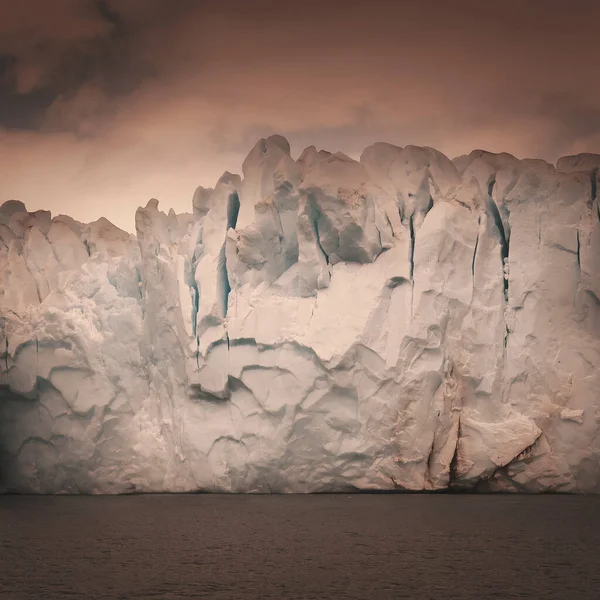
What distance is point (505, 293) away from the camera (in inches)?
703

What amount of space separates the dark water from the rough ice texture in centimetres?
118

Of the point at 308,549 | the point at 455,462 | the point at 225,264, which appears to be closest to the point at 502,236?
the point at 455,462

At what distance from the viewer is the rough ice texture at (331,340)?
1706cm

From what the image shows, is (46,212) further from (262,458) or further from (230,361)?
(262,458)

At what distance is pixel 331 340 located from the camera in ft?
57.5

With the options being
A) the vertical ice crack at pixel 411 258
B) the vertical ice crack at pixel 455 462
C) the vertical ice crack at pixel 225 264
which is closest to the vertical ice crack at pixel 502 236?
the vertical ice crack at pixel 411 258

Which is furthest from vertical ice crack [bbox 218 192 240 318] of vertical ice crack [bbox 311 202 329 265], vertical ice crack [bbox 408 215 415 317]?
vertical ice crack [bbox 408 215 415 317]

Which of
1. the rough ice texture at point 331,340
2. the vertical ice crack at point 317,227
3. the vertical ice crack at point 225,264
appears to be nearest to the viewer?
the rough ice texture at point 331,340

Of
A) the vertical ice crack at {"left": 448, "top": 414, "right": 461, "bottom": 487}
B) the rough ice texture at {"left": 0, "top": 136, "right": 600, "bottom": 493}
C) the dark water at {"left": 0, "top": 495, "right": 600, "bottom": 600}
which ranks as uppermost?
the rough ice texture at {"left": 0, "top": 136, "right": 600, "bottom": 493}

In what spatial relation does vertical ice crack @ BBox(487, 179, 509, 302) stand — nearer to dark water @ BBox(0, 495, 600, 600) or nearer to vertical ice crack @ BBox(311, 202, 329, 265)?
vertical ice crack @ BBox(311, 202, 329, 265)

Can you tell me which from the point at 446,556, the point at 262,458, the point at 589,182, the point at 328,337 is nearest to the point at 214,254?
the point at 328,337

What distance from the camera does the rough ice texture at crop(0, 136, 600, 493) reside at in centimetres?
1706

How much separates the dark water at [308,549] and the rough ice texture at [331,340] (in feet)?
3.86

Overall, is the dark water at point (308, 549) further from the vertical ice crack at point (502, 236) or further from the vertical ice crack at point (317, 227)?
the vertical ice crack at point (317, 227)
